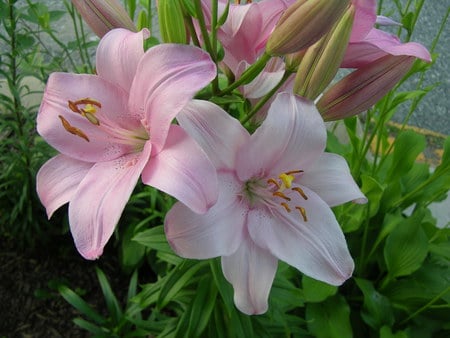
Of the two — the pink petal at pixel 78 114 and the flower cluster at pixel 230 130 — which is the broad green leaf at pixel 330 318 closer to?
the flower cluster at pixel 230 130

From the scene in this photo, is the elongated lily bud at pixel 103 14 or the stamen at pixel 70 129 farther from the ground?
the elongated lily bud at pixel 103 14

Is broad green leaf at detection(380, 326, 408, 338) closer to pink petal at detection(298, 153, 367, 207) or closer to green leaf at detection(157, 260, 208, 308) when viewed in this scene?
green leaf at detection(157, 260, 208, 308)

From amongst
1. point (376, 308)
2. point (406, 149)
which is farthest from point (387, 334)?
point (406, 149)

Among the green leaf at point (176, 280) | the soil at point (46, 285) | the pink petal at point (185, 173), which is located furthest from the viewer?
the soil at point (46, 285)

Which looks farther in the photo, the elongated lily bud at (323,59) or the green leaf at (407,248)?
the green leaf at (407,248)

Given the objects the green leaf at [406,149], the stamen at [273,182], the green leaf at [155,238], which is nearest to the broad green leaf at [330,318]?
the green leaf at [406,149]

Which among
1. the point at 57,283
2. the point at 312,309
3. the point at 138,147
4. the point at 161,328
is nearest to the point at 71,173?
the point at 138,147

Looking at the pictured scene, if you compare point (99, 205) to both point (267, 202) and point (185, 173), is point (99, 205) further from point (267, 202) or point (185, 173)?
point (267, 202)

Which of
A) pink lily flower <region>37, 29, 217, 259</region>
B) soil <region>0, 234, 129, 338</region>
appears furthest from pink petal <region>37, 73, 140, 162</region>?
soil <region>0, 234, 129, 338</region>
